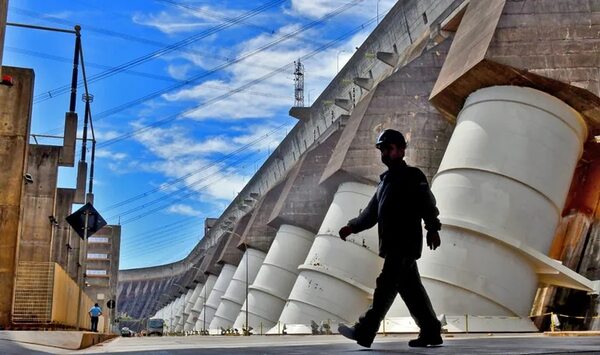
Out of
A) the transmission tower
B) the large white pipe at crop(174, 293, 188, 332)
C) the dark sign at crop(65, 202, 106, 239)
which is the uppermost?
the transmission tower

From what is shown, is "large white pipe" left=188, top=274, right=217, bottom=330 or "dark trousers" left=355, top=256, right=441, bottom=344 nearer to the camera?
"dark trousers" left=355, top=256, right=441, bottom=344

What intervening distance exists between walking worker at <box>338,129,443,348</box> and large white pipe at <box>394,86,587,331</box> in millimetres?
12757

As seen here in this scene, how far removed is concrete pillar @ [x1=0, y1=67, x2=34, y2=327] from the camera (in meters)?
17.3

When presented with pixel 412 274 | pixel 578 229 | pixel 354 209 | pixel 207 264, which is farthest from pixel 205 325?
pixel 412 274

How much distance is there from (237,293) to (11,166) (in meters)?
36.0

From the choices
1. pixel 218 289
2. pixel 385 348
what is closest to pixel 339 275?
pixel 385 348

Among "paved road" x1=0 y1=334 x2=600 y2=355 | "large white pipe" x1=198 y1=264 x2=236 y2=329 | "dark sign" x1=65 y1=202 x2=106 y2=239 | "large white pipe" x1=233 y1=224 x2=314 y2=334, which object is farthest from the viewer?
"large white pipe" x1=198 y1=264 x2=236 y2=329

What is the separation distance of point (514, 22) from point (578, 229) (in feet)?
24.9

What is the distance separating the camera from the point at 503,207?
1869 cm

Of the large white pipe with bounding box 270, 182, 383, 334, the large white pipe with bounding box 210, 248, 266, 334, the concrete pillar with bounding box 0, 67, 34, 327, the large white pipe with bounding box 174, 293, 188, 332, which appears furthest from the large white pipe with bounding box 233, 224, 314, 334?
the large white pipe with bounding box 174, 293, 188, 332

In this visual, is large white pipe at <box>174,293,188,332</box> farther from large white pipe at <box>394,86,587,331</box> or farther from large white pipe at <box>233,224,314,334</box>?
large white pipe at <box>394,86,587,331</box>

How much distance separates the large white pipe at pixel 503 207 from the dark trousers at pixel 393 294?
41.7 ft

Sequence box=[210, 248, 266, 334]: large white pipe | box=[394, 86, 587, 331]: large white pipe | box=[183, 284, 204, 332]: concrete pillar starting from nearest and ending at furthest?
box=[394, 86, 587, 331]: large white pipe < box=[210, 248, 266, 334]: large white pipe < box=[183, 284, 204, 332]: concrete pillar

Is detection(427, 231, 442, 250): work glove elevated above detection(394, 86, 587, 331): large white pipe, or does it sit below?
below
